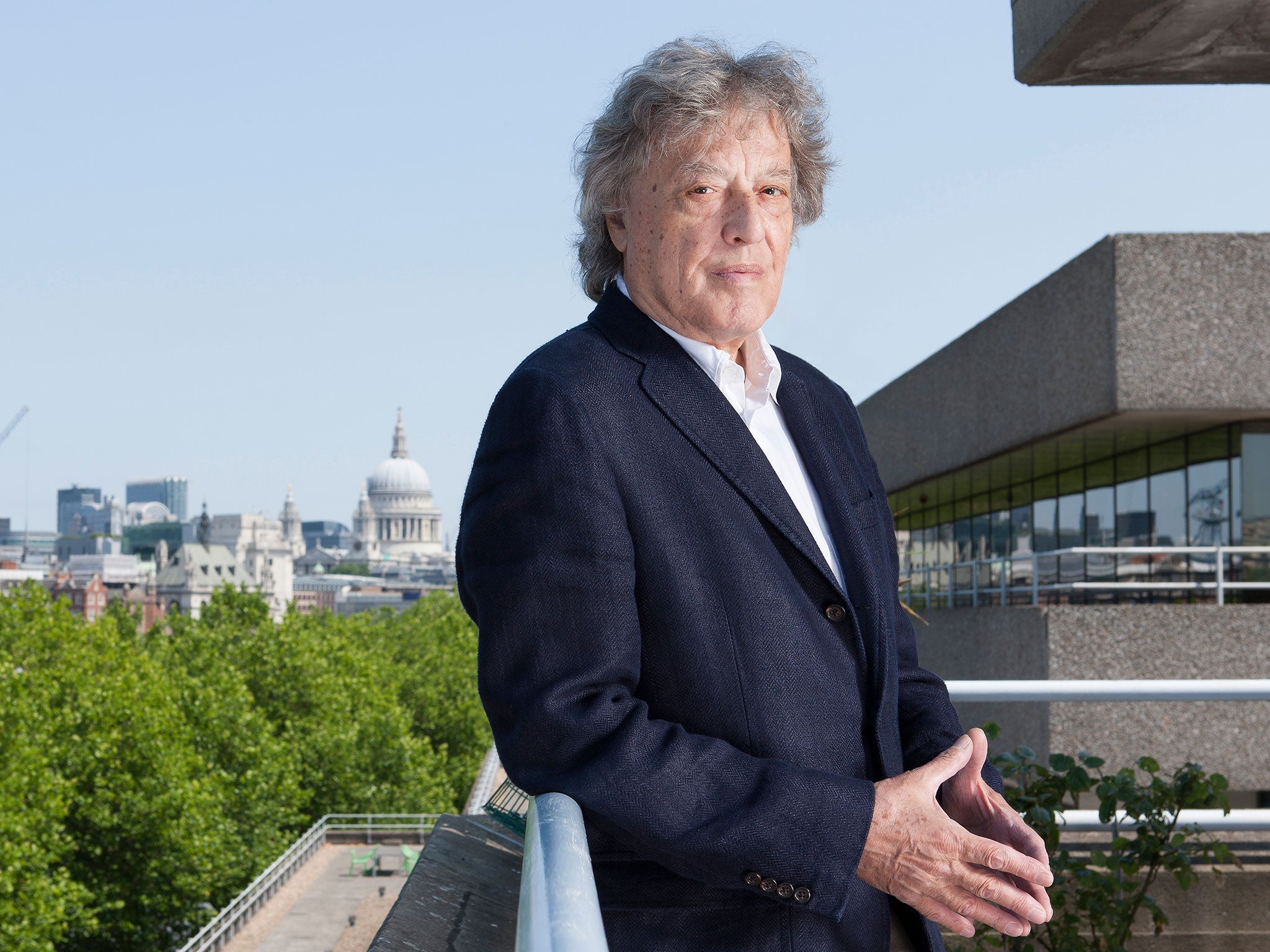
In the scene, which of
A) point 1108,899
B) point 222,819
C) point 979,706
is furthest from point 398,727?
point 1108,899

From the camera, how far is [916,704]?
7.06ft

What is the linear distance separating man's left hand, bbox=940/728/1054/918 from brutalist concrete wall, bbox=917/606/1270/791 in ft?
25.5

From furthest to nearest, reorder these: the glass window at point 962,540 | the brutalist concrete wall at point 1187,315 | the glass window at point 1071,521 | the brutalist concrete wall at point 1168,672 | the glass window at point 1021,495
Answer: the glass window at point 962,540 → the glass window at point 1021,495 → the glass window at point 1071,521 → the brutalist concrete wall at point 1187,315 → the brutalist concrete wall at point 1168,672

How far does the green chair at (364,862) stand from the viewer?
27.9 metres

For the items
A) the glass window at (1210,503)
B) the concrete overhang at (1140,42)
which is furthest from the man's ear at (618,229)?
the glass window at (1210,503)

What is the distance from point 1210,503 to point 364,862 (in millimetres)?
22050

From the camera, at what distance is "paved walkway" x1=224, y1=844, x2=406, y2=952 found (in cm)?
2191

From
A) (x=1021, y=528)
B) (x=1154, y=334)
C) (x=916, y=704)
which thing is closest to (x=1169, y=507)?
(x=1154, y=334)

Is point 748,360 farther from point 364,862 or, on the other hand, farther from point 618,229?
point 364,862

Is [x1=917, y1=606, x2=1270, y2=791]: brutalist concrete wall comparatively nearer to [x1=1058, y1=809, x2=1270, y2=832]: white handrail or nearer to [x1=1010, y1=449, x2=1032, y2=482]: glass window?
[x1=1010, y1=449, x2=1032, y2=482]: glass window

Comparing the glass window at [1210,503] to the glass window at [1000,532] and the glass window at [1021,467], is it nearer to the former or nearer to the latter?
the glass window at [1021,467]

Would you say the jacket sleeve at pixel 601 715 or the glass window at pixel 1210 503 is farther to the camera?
the glass window at pixel 1210 503

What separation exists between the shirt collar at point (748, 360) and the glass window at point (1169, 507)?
11.2 m

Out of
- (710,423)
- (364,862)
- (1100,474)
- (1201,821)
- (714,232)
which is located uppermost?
(1100,474)
